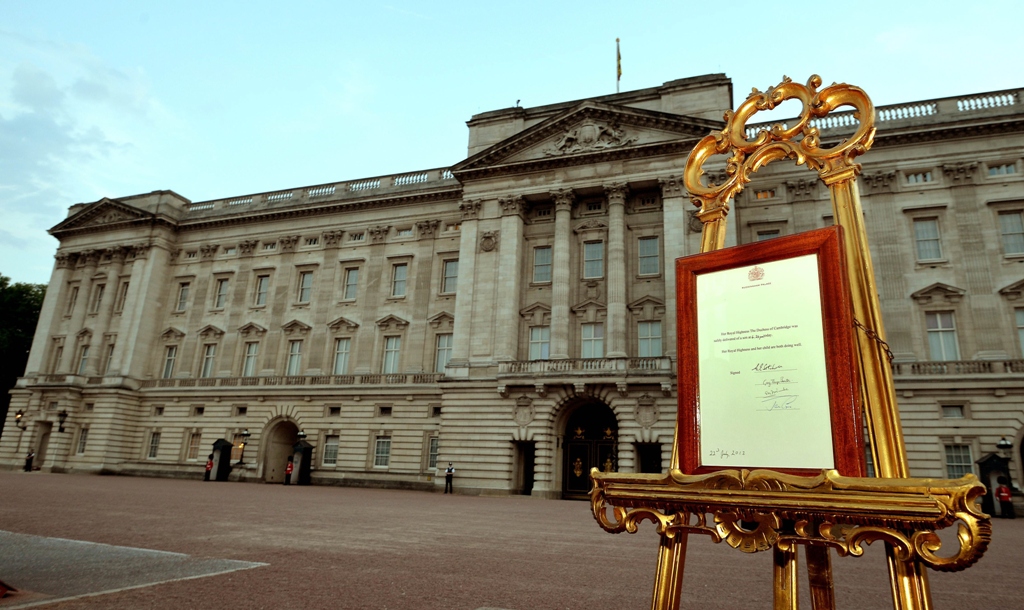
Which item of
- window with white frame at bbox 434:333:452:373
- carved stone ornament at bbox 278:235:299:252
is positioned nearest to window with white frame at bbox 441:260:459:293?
window with white frame at bbox 434:333:452:373

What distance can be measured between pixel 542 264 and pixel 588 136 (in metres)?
7.43

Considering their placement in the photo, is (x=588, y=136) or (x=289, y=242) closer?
(x=588, y=136)

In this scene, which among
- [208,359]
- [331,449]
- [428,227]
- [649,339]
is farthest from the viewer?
[208,359]


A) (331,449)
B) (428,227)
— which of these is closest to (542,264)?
(428,227)

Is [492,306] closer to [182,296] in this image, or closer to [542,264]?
[542,264]

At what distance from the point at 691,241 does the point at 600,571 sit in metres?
25.8

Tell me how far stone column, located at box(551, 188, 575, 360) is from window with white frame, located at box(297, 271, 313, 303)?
1795cm

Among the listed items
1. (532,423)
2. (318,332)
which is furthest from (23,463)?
(532,423)

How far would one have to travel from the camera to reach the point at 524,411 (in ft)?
107

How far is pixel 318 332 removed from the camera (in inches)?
1663

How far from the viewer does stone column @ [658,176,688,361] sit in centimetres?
3184

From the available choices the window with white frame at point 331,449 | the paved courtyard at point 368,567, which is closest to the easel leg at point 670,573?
the paved courtyard at point 368,567

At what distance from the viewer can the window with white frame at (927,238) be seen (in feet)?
102

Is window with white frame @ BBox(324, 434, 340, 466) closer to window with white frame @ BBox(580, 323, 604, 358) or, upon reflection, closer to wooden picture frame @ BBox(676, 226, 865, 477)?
window with white frame @ BBox(580, 323, 604, 358)
